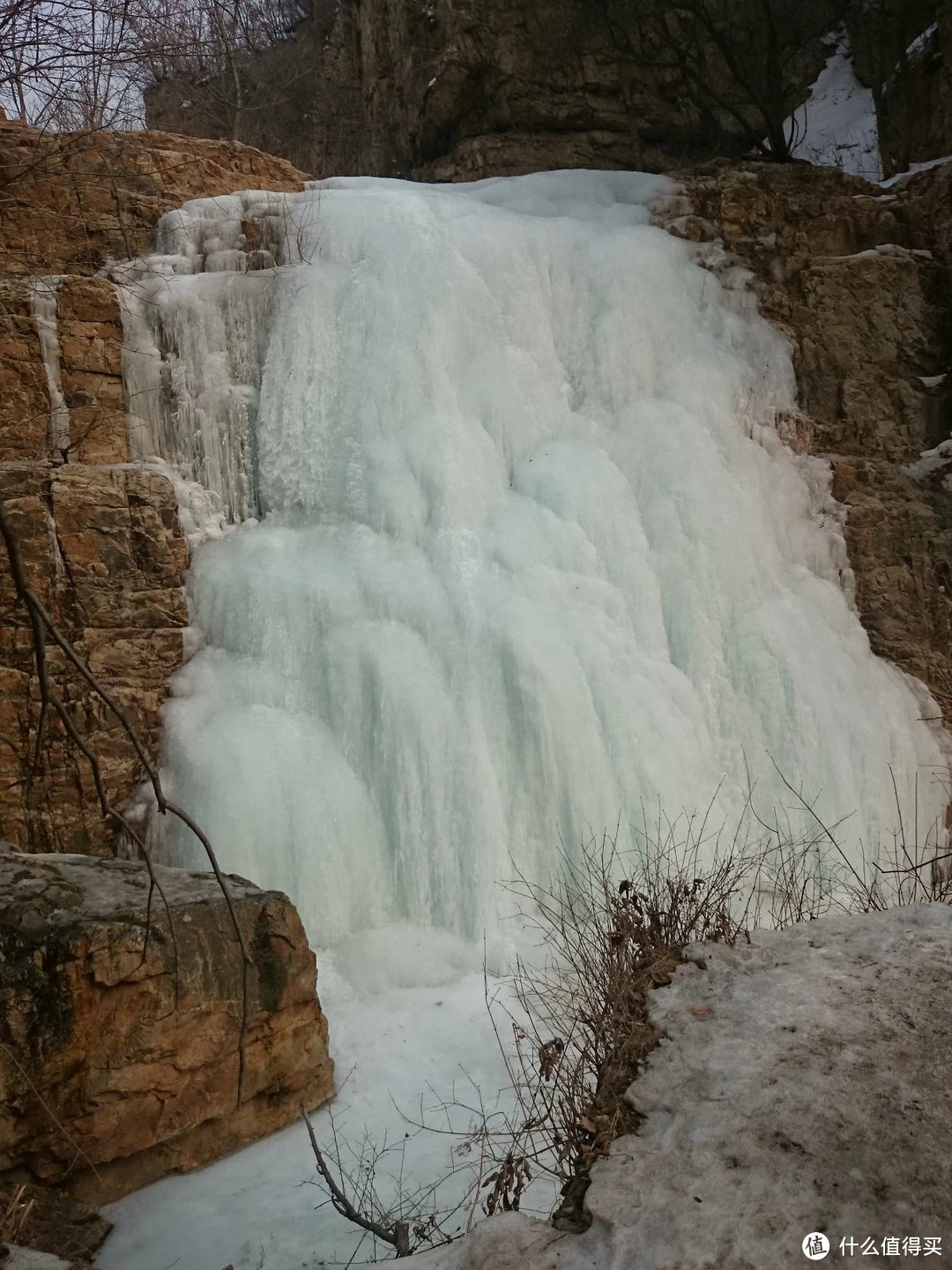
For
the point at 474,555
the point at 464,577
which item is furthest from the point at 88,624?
the point at 474,555

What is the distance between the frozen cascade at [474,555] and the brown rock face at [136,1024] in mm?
1234

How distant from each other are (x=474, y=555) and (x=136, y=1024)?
3.77 m

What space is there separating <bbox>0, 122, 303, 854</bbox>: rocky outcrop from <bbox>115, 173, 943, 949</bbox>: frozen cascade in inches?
10.1

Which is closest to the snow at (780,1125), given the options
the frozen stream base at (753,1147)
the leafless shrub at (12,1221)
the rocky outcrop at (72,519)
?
the frozen stream base at (753,1147)

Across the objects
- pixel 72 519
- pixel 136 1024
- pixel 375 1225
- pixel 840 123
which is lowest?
pixel 375 1225

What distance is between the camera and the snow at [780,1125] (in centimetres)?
192

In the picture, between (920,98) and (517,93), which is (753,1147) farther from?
(517,93)

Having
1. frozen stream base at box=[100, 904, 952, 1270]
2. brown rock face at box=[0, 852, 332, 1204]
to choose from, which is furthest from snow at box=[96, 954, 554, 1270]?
brown rock face at box=[0, 852, 332, 1204]

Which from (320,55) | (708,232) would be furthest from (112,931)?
(320,55)

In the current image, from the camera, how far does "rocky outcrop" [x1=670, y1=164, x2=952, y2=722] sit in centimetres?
796

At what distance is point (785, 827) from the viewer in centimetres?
644

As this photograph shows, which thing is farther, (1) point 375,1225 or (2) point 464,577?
(2) point 464,577

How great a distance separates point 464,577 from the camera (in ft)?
21.3

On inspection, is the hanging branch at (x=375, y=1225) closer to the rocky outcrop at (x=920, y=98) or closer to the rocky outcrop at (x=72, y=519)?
the rocky outcrop at (x=72, y=519)
